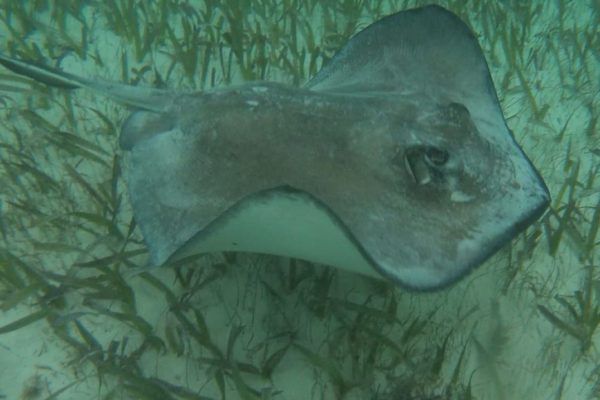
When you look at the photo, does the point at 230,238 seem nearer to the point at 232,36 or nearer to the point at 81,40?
the point at 232,36

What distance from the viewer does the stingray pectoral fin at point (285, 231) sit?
219 cm

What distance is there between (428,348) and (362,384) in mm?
→ 518

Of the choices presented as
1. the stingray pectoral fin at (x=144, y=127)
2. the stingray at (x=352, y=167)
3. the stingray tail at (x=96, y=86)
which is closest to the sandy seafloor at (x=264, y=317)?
the stingray pectoral fin at (x=144, y=127)

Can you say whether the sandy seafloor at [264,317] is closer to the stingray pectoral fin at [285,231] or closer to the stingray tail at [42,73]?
the stingray pectoral fin at [285,231]

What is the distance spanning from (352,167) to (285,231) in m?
0.62

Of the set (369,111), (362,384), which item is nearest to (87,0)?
(369,111)

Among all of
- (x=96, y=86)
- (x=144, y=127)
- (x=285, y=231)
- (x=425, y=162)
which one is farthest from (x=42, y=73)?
(x=425, y=162)

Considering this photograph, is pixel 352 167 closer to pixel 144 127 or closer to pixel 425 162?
pixel 425 162

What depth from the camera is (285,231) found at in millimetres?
2438

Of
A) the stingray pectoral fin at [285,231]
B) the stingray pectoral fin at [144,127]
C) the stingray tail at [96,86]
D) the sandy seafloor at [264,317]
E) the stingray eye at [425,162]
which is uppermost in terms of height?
the stingray tail at [96,86]

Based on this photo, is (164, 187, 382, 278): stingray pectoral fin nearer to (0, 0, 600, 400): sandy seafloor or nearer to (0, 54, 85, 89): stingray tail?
(0, 0, 600, 400): sandy seafloor

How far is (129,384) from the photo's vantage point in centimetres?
278

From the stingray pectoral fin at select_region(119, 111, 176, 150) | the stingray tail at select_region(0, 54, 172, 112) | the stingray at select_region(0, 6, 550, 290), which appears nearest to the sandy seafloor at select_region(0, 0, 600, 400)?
the stingray pectoral fin at select_region(119, 111, 176, 150)

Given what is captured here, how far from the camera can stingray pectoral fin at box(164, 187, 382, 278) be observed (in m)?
2.19
